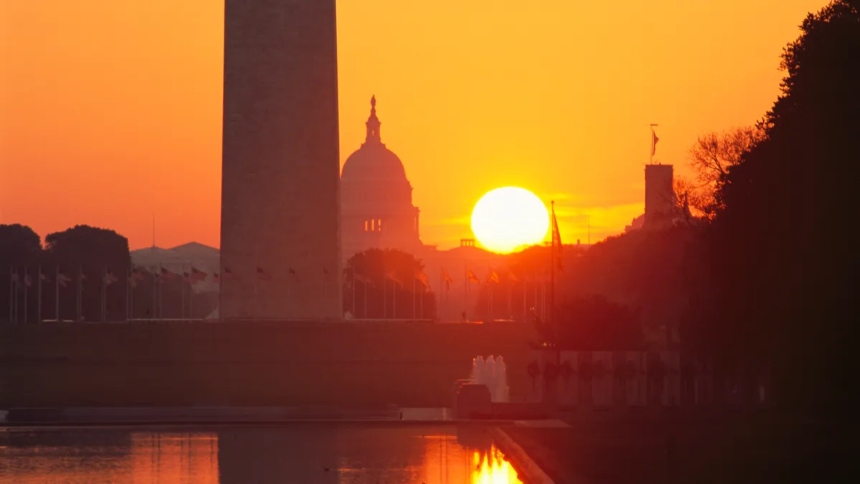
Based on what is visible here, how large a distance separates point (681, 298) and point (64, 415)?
56.6m

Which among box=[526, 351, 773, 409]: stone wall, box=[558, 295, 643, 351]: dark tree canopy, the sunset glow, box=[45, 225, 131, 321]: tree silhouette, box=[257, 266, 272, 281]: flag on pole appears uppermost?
box=[45, 225, 131, 321]: tree silhouette

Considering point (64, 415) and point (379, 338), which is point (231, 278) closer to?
point (379, 338)

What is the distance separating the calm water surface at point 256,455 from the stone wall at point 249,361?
15598 millimetres

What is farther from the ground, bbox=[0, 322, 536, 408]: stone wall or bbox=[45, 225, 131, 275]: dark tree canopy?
bbox=[45, 225, 131, 275]: dark tree canopy

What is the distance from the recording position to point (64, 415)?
4278 centimetres

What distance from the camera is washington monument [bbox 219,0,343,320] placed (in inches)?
3199

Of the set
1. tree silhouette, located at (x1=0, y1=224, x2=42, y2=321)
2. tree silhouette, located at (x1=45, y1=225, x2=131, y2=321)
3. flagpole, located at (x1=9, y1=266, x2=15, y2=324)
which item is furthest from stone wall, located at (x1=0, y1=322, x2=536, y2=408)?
tree silhouette, located at (x1=45, y1=225, x2=131, y2=321)

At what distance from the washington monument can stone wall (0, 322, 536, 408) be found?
108 inches

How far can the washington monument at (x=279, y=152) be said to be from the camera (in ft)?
267

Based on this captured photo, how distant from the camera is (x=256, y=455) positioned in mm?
32656

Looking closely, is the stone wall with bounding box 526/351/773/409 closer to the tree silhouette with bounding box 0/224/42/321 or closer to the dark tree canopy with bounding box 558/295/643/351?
the dark tree canopy with bounding box 558/295/643/351

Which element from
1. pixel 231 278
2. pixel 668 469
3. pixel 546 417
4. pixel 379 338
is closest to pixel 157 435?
pixel 546 417

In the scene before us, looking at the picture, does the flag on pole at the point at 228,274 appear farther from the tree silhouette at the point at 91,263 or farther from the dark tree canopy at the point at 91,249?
the dark tree canopy at the point at 91,249

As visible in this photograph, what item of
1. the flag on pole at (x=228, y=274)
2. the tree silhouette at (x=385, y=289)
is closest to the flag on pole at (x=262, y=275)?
the flag on pole at (x=228, y=274)
